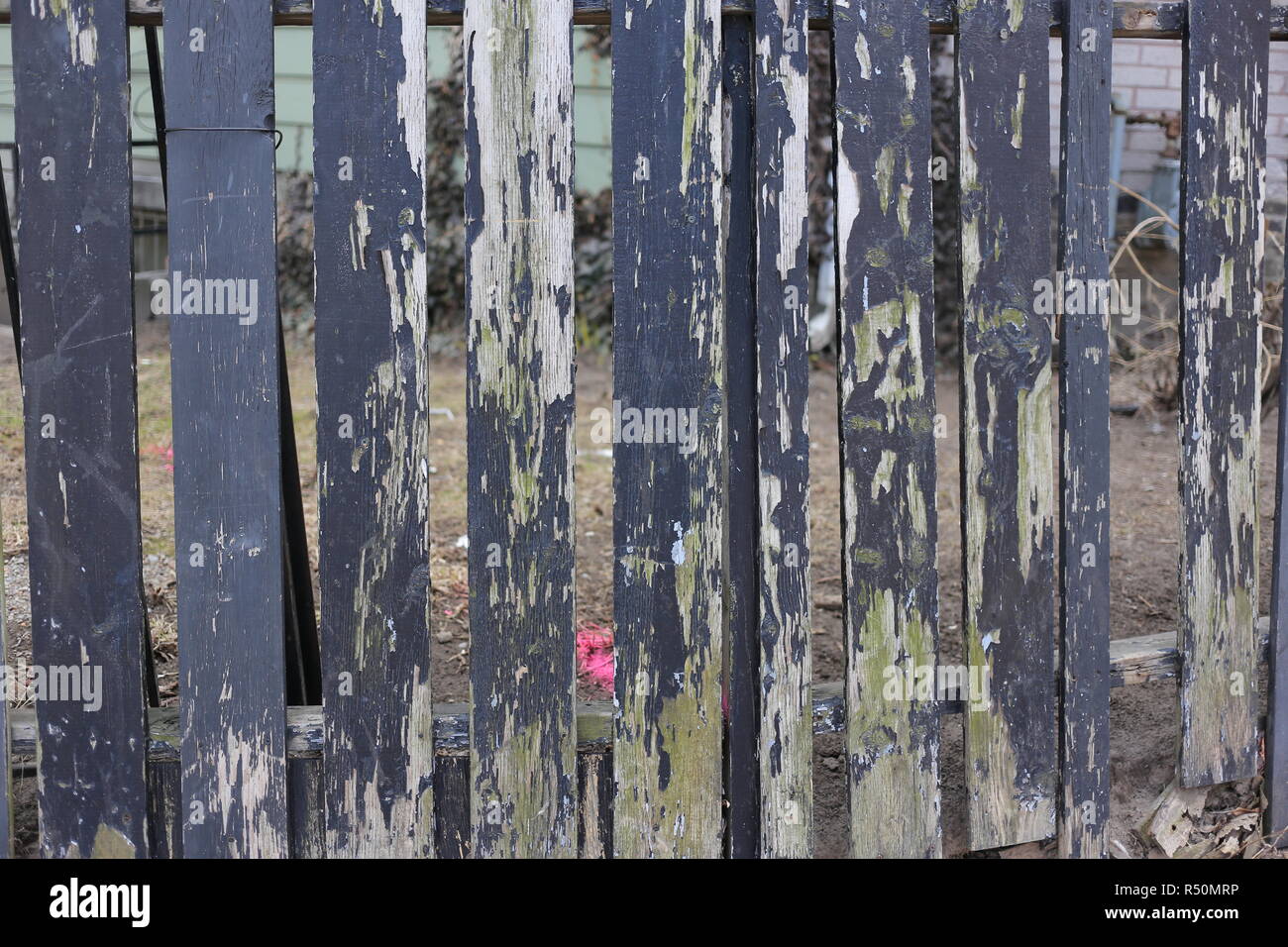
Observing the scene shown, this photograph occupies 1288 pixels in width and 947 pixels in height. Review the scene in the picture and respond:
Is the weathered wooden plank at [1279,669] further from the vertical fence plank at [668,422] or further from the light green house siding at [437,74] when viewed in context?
the light green house siding at [437,74]

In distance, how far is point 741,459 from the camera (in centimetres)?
207

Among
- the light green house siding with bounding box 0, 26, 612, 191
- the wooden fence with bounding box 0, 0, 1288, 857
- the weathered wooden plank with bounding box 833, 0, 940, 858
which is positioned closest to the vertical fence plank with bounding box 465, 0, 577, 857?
the wooden fence with bounding box 0, 0, 1288, 857

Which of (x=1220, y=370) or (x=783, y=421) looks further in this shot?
(x=1220, y=370)

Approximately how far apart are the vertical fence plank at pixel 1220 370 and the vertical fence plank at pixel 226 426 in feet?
6.07

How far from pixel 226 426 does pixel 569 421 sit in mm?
616

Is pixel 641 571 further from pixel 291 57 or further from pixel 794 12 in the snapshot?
pixel 291 57

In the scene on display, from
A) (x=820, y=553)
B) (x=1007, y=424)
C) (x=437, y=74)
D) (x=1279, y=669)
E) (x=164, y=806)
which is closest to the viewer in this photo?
(x=164, y=806)

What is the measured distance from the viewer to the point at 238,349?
74.7 inches

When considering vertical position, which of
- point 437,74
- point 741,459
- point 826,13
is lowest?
point 741,459

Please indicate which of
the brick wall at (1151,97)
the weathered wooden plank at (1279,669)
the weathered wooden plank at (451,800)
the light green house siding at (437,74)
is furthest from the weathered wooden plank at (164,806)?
the light green house siding at (437,74)

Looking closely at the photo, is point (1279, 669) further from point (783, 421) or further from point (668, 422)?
point (668, 422)

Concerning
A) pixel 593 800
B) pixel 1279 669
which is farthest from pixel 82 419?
pixel 1279 669

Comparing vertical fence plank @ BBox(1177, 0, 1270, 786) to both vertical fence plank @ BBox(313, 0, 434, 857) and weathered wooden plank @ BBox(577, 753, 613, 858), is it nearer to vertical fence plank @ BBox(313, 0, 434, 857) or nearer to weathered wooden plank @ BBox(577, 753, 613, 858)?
weathered wooden plank @ BBox(577, 753, 613, 858)
